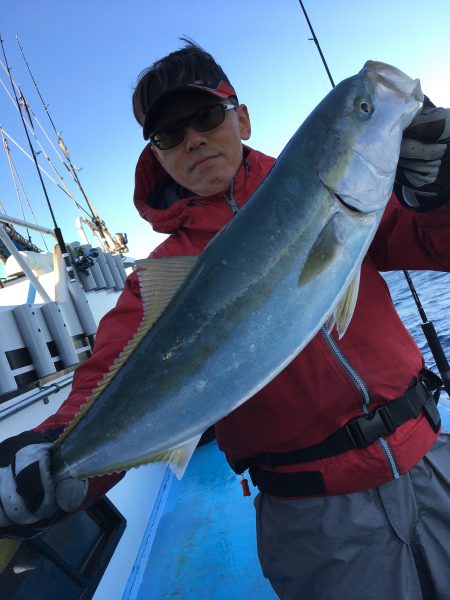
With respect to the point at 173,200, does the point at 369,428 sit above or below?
below

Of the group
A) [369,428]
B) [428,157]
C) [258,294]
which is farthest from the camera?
[369,428]

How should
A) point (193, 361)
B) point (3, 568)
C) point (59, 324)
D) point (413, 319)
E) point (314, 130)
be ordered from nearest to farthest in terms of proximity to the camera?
point (193, 361), point (314, 130), point (3, 568), point (59, 324), point (413, 319)

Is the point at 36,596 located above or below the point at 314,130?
below

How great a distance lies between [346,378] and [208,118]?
1417 millimetres

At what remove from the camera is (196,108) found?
6.91 feet

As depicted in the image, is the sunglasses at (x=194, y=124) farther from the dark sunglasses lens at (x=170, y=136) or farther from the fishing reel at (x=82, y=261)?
the fishing reel at (x=82, y=261)

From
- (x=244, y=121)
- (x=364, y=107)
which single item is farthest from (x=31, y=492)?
(x=244, y=121)

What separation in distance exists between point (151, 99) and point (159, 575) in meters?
3.91

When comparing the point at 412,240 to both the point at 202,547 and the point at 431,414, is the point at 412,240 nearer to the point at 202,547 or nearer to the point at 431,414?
the point at 431,414

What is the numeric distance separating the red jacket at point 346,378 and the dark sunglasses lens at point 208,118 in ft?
1.33

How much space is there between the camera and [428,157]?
165 cm

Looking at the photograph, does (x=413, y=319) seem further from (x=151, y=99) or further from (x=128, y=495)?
(x=151, y=99)

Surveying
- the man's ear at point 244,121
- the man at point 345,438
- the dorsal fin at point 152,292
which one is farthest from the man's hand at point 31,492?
the man's ear at point 244,121

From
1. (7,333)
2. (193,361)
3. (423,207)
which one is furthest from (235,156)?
(7,333)
